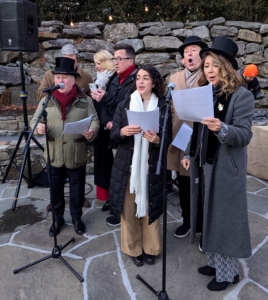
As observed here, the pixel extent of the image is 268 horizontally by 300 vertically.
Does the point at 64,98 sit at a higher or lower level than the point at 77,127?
higher

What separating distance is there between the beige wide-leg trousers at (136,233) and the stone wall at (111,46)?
406cm

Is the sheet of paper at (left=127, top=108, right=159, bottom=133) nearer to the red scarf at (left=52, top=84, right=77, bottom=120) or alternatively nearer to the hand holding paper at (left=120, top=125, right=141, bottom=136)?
the hand holding paper at (left=120, top=125, right=141, bottom=136)

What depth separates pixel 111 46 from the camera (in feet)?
21.6

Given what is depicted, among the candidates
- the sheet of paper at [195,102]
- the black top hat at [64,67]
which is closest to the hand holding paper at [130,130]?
the sheet of paper at [195,102]

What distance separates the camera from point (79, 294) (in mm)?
2264

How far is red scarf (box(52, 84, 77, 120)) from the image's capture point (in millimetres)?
2740

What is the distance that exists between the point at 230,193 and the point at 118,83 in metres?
1.62

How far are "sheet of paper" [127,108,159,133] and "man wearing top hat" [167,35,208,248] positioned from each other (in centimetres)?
73

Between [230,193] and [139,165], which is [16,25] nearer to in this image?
[139,165]

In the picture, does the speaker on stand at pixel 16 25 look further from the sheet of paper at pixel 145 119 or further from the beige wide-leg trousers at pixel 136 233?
the sheet of paper at pixel 145 119

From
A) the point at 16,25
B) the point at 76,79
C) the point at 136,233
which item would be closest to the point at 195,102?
the point at 136,233

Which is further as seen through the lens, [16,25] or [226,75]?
[16,25]

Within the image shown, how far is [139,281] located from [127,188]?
2.38 ft

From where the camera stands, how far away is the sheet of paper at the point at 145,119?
203 centimetres
